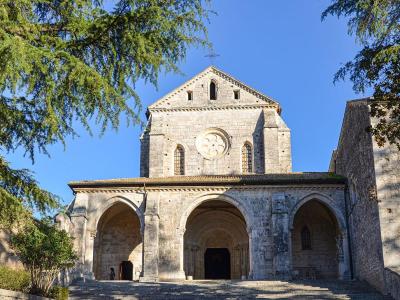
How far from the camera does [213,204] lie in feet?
91.0

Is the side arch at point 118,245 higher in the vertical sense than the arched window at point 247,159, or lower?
lower

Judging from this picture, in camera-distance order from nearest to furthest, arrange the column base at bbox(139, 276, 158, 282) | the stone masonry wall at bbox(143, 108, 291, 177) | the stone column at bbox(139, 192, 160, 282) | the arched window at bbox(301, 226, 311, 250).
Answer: the column base at bbox(139, 276, 158, 282) < the stone column at bbox(139, 192, 160, 282) < the arched window at bbox(301, 226, 311, 250) < the stone masonry wall at bbox(143, 108, 291, 177)

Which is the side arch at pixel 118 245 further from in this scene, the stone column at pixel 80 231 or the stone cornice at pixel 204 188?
the stone column at pixel 80 231

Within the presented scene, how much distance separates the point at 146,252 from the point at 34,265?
8.21m

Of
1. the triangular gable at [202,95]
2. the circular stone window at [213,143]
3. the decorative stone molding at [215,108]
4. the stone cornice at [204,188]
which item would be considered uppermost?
the triangular gable at [202,95]

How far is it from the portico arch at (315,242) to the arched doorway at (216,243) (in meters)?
2.63

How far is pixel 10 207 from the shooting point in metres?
9.43

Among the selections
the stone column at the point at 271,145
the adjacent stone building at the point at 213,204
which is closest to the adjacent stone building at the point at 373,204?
the adjacent stone building at the point at 213,204

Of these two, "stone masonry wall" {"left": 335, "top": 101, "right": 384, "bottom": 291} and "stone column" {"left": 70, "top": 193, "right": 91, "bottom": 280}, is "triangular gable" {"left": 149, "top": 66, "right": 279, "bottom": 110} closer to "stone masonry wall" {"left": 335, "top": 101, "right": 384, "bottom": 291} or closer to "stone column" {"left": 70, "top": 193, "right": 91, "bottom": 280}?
"stone masonry wall" {"left": 335, "top": 101, "right": 384, "bottom": 291}

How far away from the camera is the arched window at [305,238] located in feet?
89.9

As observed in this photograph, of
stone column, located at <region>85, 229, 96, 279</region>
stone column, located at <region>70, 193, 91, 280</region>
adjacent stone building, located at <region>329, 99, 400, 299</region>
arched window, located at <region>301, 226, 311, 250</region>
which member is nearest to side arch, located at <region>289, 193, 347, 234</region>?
adjacent stone building, located at <region>329, 99, 400, 299</region>

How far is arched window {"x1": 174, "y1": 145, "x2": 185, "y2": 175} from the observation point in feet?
99.6

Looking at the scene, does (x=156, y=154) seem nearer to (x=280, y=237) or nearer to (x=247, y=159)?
(x=247, y=159)

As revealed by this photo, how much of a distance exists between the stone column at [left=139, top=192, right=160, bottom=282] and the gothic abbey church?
→ 0.05m
